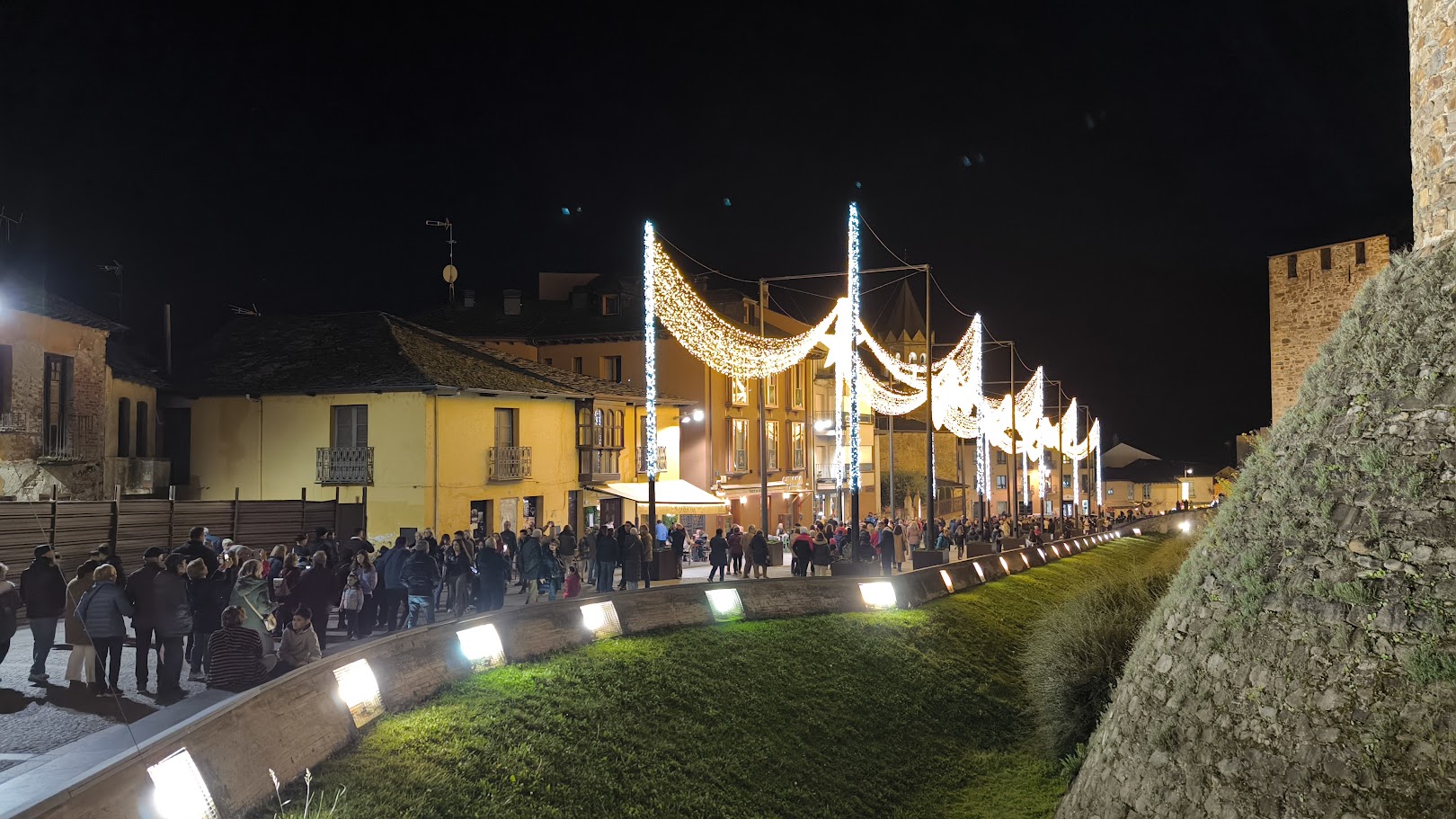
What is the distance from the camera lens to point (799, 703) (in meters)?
16.2

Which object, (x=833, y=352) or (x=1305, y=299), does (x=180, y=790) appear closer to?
(x=833, y=352)

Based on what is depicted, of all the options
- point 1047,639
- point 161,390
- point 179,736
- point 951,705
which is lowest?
point 951,705

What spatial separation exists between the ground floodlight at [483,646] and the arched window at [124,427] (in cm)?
1779

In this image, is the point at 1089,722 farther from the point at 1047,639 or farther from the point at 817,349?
the point at 817,349

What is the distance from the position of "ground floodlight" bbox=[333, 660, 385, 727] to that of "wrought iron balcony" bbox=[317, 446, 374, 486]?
16.1 metres

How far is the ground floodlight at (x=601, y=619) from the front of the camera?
1653cm

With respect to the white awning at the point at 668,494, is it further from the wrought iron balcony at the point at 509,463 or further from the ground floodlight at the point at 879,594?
the ground floodlight at the point at 879,594

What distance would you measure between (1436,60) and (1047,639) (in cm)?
1050

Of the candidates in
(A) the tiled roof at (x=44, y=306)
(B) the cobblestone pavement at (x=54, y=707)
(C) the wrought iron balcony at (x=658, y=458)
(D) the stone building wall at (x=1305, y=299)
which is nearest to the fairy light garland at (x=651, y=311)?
(B) the cobblestone pavement at (x=54, y=707)

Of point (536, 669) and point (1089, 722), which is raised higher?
point (536, 669)

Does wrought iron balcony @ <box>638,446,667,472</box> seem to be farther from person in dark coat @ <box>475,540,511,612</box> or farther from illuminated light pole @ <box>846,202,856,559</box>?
person in dark coat @ <box>475,540,511,612</box>

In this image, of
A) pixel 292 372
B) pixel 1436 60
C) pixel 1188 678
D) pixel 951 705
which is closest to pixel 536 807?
pixel 1188 678

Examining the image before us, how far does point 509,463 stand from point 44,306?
12.0m

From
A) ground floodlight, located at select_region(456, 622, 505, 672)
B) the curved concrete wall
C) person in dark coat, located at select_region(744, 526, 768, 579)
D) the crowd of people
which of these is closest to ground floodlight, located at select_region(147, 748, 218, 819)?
the curved concrete wall
